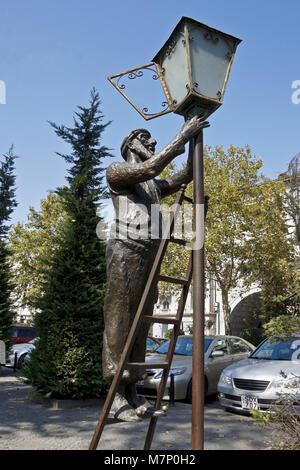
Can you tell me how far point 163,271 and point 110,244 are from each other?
53.1 feet

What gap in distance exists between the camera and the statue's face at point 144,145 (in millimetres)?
3357

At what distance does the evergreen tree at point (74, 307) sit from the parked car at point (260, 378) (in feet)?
8.27

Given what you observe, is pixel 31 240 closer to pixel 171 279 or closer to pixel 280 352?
pixel 280 352

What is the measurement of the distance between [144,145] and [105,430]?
4.19 metres

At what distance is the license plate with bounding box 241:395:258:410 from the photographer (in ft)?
23.3

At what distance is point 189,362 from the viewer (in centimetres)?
917

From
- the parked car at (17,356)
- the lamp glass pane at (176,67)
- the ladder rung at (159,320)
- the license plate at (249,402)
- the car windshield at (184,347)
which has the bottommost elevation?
the parked car at (17,356)

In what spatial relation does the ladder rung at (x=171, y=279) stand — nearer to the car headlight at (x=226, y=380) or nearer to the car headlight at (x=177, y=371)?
the car headlight at (x=226, y=380)

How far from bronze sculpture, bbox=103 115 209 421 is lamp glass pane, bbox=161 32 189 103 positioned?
272 mm

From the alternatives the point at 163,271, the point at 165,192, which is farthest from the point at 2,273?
the point at 165,192

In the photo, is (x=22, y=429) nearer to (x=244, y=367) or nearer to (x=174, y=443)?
(x=174, y=443)

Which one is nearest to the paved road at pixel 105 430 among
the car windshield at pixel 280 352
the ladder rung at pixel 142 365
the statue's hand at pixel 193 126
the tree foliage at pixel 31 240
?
the car windshield at pixel 280 352

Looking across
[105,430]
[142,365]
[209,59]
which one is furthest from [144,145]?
[105,430]
